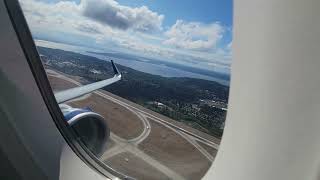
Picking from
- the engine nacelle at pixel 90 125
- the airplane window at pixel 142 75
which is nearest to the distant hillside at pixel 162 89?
the airplane window at pixel 142 75

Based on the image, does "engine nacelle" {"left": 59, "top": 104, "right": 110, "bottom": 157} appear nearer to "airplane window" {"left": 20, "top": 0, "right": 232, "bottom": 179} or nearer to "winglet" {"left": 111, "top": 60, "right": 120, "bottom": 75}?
"airplane window" {"left": 20, "top": 0, "right": 232, "bottom": 179}

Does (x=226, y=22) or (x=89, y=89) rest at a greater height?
(x=226, y=22)

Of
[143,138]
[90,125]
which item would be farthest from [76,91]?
[143,138]

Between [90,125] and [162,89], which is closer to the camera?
[162,89]

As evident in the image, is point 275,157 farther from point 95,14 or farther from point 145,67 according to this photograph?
point 95,14

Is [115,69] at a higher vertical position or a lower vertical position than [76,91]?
higher

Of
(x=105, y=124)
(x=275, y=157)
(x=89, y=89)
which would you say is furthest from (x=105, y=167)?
(x=275, y=157)

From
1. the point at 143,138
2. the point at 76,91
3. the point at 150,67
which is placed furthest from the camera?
the point at 76,91

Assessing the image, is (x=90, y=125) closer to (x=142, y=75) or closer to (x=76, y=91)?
(x=76, y=91)
